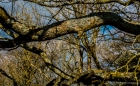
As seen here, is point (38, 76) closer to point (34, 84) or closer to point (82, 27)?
point (34, 84)

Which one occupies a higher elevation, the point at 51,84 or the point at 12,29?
the point at 12,29

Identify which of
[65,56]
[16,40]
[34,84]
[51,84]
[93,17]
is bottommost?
[34,84]

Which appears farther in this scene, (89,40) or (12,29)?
(89,40)

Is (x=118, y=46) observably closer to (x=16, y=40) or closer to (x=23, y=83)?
(x=23, y=83)

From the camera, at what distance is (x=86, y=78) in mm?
5309

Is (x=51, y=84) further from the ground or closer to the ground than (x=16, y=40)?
closer to the ground

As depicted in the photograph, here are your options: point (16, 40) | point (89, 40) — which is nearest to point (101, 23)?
point (16, 40)

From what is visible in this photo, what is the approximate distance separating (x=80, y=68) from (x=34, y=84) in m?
4.61

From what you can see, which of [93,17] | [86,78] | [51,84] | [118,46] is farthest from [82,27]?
[118,46]

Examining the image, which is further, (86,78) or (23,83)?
(23,83)

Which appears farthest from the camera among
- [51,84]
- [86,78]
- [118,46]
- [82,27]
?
[118,46]

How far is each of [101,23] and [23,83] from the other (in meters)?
9.93

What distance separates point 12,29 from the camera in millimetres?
4234

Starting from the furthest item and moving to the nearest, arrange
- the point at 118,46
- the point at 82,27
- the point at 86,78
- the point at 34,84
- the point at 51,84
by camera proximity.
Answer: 1. the point at 34,84
2. the point at 118,46
3. the point at 51,84
4. the point at 86,78
5. the point at 82,27
